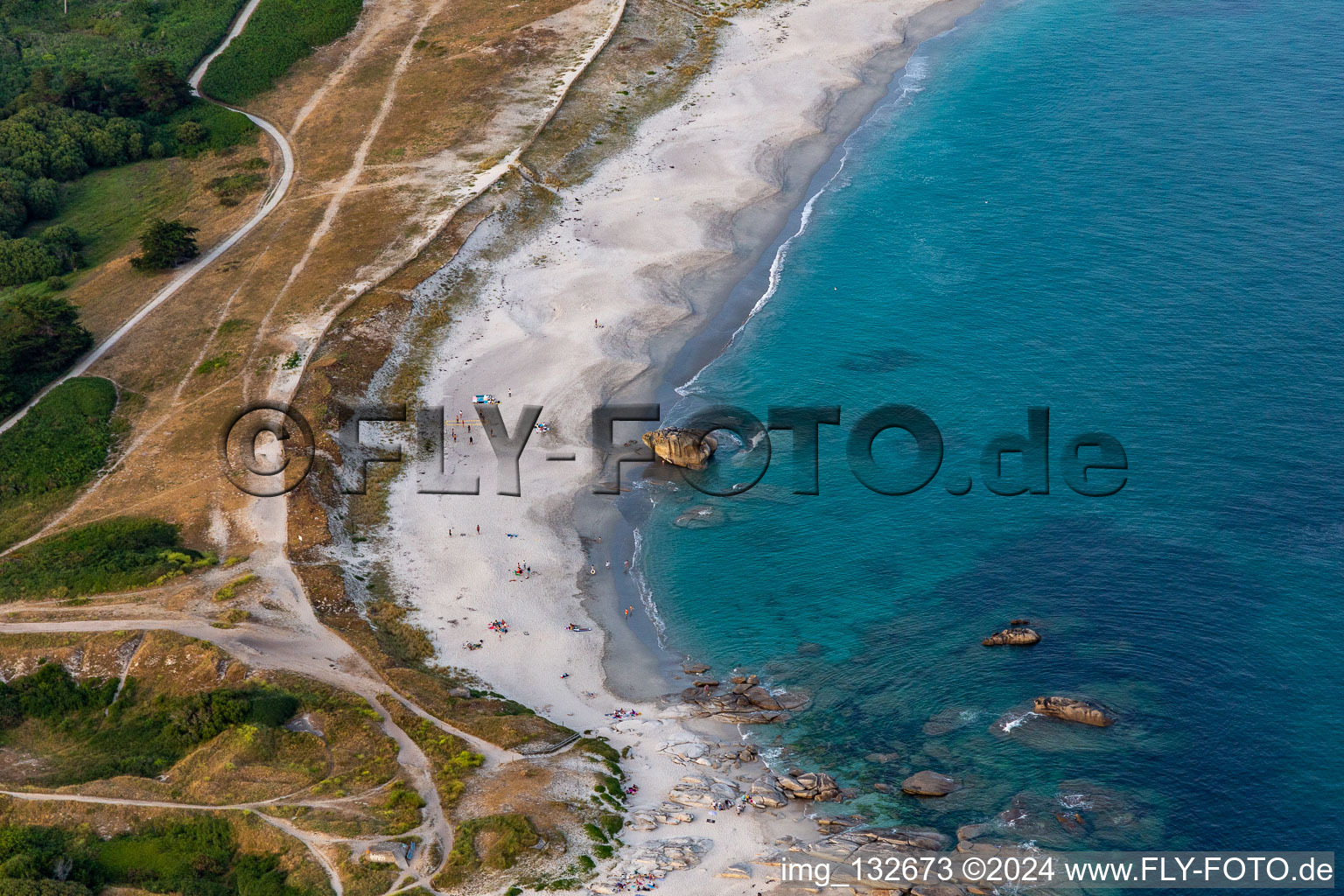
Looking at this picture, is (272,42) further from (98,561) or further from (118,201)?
(98,561)

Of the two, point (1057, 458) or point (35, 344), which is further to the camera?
point (35, 344)

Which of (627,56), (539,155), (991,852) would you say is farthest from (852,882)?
(627,56)

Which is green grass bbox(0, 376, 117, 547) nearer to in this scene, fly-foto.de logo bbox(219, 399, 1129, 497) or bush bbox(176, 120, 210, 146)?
fly-foto.de logo bbox(219, 399, 1129, 497)

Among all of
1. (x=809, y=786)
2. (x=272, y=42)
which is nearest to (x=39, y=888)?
(x=809, y=786)

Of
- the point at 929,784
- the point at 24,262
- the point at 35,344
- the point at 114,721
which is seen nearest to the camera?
the point at 929,784

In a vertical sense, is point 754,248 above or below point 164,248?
below

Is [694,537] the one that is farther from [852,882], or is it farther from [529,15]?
[529,15]

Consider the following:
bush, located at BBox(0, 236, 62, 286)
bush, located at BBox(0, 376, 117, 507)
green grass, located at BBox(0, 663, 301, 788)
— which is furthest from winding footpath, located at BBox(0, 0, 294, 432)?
green grass, located at BBox(0, 663, 301, 788)
